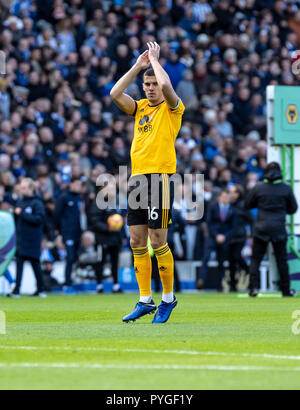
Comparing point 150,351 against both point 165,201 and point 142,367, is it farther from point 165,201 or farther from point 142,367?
point 165,201

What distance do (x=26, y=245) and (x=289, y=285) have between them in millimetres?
4819

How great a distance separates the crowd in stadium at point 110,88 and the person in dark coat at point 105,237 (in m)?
0.04

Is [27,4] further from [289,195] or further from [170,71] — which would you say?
[289,195]

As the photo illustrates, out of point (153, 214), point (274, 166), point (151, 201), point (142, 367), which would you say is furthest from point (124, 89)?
point (274, 166)

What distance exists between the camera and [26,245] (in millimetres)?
18156

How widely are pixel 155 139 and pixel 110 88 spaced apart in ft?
48.0

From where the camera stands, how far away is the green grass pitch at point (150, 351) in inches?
230

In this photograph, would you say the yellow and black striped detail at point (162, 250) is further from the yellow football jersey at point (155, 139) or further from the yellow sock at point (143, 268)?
the yellow football jersey at point (155, 139)

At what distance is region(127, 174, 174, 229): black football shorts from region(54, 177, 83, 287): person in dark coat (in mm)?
10018

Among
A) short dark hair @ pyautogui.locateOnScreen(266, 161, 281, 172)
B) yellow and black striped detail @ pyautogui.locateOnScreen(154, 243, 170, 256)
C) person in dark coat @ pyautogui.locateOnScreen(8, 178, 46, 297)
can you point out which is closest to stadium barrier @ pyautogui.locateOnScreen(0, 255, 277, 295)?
person in dark coat @ pyautogui.locateOnScreen(8, 178, 46, 297)

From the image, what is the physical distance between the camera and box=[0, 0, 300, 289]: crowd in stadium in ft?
68.5

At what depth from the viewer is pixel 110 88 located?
24.6 metres

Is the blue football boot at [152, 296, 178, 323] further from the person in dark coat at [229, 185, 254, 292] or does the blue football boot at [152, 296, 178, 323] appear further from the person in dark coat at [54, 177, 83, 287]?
the person in dark coat at [229, 185, 254, 292]
